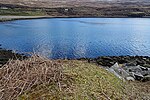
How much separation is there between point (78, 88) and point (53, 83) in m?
0.52

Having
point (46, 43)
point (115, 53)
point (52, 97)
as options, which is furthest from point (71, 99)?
point (46, 43)

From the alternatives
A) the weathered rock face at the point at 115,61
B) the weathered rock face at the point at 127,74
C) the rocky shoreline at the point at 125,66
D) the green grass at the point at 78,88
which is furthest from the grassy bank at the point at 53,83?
the weathered rock face at the point at 115,61

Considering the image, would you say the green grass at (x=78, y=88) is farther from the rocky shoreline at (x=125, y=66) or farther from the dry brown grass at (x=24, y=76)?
the rocky shoreline at (x=125, y=66)

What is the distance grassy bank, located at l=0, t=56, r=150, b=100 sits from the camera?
569cm

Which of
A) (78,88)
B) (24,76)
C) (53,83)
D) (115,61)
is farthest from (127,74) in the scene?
(115,61)

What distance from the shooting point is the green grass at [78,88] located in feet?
18.5

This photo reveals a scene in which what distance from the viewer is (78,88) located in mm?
5859

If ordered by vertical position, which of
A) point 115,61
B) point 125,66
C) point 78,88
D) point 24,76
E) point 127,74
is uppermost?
point 24,76

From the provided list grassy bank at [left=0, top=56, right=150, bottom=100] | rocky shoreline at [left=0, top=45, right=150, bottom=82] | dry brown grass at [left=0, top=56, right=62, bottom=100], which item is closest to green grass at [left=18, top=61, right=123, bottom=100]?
grassy bank at [left=0, top=56, right=150, bottom=100]

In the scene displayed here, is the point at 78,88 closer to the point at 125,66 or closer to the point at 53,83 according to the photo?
the point at 53,83

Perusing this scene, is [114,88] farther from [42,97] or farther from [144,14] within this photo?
[144,14]

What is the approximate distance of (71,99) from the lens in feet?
18.3

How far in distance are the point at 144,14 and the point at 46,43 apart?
78.7 m

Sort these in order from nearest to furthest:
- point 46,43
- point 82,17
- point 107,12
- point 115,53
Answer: point 115,53, point 46,43, point 82,17, point 107,12
